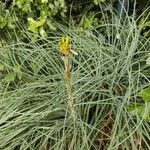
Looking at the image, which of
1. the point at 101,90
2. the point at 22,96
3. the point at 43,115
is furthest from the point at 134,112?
the point at 22,96

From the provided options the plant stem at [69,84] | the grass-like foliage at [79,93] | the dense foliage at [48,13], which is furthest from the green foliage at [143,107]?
the dense foliage at [48,13]

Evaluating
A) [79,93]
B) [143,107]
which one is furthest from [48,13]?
[143,107]

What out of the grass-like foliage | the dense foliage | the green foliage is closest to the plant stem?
the grass-like foliage

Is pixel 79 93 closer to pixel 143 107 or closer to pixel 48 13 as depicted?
pixel 143 107

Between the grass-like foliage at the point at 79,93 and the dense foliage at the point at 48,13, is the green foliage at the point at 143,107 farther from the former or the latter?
the dense foliage at the point at 48,13

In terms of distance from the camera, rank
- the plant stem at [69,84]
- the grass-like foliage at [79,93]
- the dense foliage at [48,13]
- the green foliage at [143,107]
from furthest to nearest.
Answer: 1. the dense foliage at [48,13]
2. the grass-like foliage at [79,93]
3. the green foliage at [143,107]
4. the plant stem at [69,84]

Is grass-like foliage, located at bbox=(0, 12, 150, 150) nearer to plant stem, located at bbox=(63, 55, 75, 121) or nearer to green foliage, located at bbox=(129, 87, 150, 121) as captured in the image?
green foliage, located at bbox=(129, 87, 150, 121)

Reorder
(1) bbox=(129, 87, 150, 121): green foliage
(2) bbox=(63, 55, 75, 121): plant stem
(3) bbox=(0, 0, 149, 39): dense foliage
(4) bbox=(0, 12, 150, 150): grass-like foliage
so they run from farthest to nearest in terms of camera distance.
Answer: (3) bbox=(0, 0, 149, 39): dense foliage → (4) bbox=(0, 12, 150, 150): grass-like foliage → (1) bbox=(129, 87, 150, 121): green foliage → (2) bbox=(63, 55, 75, 121): plant stem

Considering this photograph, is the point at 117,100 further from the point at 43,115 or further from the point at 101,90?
the point at 43,115
